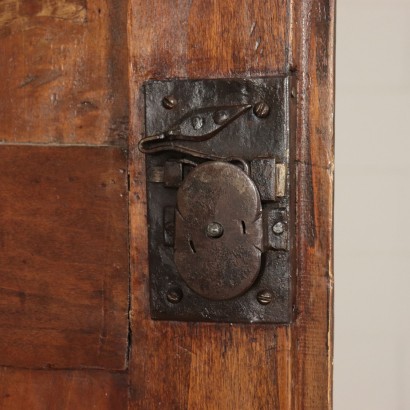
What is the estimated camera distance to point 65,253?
75 cm

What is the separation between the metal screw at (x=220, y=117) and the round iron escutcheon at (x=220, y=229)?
0.04m

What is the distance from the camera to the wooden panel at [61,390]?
759 millimetres

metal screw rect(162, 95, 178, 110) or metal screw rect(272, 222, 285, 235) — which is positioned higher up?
metal screw rect(162, 95, 178, 110)

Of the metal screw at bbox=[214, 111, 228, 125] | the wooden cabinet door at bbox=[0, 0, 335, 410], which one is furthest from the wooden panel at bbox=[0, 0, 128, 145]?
the metal screw at bbox=[214, 111, 228, 125]

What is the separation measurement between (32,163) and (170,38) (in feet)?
0.65

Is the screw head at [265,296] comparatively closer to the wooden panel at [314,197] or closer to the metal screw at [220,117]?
the wooden panel at [314,197]

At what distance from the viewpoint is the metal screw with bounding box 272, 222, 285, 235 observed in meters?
0.67

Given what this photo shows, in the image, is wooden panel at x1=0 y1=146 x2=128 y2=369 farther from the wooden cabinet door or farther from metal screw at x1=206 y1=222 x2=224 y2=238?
metal screw at x1=206 y1=222 x2=224 y2=238

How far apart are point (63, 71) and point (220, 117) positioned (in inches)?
7.2
